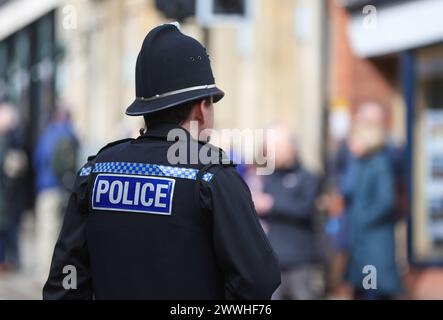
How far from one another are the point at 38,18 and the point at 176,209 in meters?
24.2

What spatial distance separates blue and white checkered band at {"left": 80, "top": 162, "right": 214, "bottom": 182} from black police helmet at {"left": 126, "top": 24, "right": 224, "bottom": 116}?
181 mm

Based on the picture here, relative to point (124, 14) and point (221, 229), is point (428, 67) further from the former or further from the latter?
point (124, 14)

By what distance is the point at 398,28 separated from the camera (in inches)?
431

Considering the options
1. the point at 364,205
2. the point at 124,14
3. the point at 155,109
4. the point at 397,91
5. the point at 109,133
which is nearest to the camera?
the point at 155,109

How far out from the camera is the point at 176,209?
3471 millimetres

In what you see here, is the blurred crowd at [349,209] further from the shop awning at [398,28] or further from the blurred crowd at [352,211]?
the shop awning at [398,28]

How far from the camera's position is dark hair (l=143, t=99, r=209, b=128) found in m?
3.61

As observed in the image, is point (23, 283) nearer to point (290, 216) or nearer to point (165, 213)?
point (290, 216)

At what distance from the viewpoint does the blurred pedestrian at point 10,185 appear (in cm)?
1395

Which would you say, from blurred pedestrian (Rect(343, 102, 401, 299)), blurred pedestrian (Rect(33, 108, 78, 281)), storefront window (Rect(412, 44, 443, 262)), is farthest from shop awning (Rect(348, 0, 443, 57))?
blurred pedestrian (Rect(33, 108, 78, 281))

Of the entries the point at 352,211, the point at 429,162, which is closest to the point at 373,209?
the point at 352,211

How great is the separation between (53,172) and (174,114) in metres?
9.85

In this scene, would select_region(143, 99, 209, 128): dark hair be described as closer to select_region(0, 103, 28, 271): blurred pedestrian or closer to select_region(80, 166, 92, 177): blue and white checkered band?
select_region(80, 166, 92, 177): blue and white checkered band
